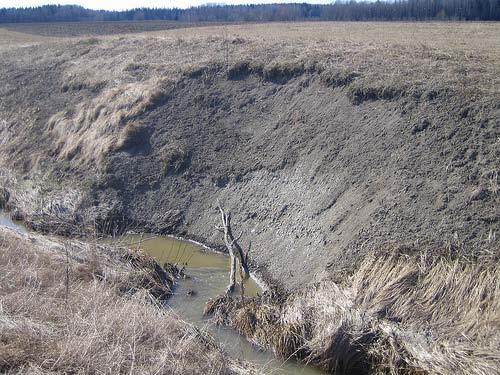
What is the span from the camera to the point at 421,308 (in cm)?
1024

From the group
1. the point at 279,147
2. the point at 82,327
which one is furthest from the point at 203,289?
the point at 279,147

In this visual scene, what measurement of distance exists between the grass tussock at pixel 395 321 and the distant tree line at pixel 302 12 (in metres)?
46.3

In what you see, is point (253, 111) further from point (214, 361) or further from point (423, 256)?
point (214, 361)

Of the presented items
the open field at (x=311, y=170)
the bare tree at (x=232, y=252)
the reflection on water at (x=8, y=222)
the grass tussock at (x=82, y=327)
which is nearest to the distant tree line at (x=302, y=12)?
the open field at (x=311, y=170)

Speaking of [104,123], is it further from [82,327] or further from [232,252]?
[82,327]

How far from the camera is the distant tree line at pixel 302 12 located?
182 ft

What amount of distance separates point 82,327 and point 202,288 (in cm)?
535

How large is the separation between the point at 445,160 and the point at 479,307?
13.6 feet

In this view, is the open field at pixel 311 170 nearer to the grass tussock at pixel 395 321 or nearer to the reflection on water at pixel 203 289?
the grass tussock at pixel 395 321

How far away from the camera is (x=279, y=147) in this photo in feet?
57.9

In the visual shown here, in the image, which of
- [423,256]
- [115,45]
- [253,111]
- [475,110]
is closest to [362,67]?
[253,111]

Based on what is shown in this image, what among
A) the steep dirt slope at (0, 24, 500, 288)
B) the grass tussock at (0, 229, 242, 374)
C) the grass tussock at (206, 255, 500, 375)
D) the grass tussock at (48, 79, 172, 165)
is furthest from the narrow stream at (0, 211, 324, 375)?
the grass tussock at (48, 79, 172, 165)

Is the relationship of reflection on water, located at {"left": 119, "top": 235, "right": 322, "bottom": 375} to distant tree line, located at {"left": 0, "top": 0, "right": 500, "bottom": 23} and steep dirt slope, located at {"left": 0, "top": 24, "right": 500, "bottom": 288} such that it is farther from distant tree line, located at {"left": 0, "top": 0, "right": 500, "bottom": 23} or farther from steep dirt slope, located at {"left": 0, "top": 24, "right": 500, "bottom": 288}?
distant tree line, located at {"left": 0, "top": 0, "right": 500, "bottom": 23}

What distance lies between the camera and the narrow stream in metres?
10.5
